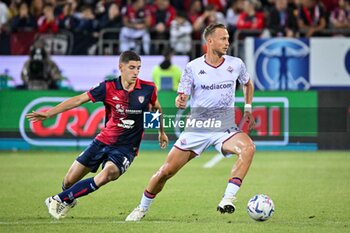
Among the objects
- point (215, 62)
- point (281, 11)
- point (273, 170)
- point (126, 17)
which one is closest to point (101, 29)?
point (126, 17)

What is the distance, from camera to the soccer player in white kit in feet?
33.9

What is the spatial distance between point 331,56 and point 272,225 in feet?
42.9

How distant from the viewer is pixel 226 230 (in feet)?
31.4

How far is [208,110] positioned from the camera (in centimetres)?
1048

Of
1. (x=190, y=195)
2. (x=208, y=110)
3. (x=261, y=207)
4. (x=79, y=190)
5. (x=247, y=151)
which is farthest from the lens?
(x=190, y=195)

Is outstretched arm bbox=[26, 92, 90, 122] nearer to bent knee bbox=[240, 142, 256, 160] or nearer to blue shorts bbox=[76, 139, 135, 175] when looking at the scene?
blue shorts bbox=[76, 139, 135, 175]

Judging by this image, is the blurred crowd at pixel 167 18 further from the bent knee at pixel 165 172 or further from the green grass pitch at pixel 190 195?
the bent knee at pixel 165 172

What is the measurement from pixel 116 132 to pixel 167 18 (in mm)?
13328

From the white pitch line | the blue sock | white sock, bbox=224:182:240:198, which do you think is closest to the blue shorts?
the blue sock

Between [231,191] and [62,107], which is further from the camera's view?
[62,107]

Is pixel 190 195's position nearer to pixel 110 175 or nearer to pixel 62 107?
pixel 110 175

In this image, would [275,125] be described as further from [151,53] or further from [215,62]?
[215,62]

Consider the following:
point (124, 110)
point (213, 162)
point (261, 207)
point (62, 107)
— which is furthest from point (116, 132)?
point (213, 162)

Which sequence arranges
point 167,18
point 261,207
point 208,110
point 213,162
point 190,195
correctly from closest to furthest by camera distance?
1. point 261,207
2. point 208,110
3. point 190,195
4. point 213,162
5. point 167,18
